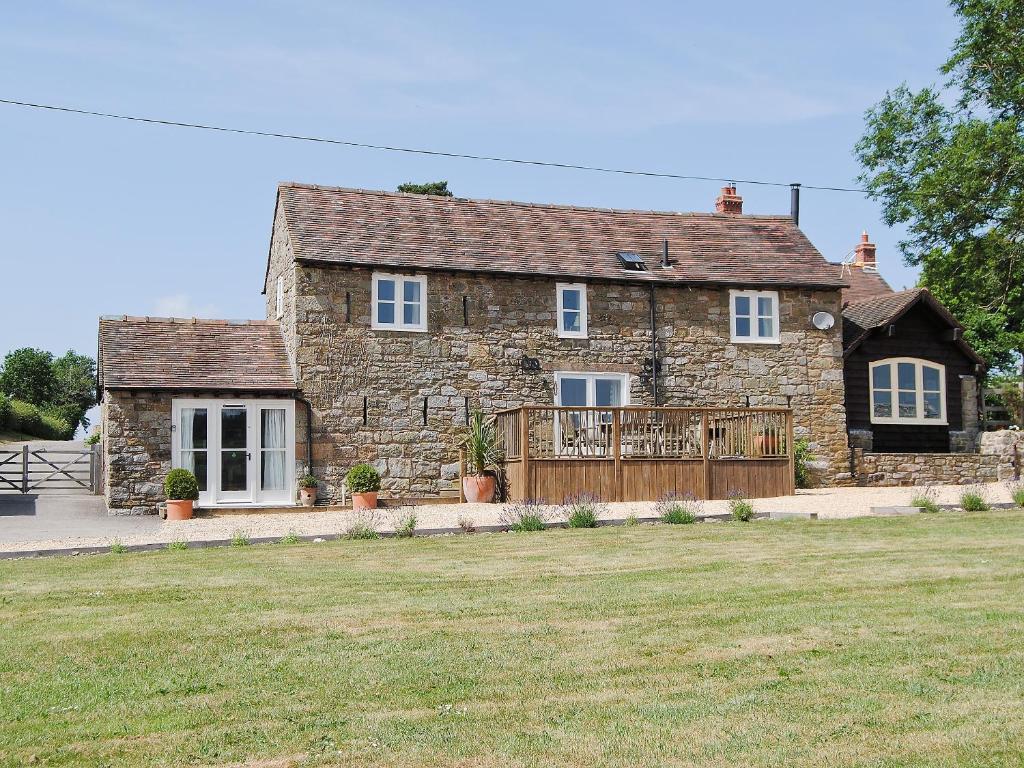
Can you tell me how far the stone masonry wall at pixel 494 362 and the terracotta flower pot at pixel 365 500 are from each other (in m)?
0.96

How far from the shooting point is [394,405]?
2286cm

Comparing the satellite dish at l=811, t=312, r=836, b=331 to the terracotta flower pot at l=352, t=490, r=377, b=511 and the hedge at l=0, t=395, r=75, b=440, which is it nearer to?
the terracotta flower pot at l=352, t=490, r=377, b=511

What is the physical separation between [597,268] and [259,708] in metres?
19.6

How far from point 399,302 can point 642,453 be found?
5938 mm

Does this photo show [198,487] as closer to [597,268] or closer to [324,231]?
[324,231]

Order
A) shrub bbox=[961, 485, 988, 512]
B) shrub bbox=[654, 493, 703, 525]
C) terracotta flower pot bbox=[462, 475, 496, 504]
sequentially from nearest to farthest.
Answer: shrub bbox=[654, 493, 703, 525] < shrub bbox=[961, 485, 988, 512] < terracotta flower pot bbox=[462, 475, 496, 504]

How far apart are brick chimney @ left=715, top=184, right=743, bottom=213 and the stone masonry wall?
18.8 ft

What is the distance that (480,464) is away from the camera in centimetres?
2206

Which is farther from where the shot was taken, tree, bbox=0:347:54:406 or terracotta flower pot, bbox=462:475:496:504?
tree, bbox=0:347:54:406

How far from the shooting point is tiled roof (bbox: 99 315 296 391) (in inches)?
852

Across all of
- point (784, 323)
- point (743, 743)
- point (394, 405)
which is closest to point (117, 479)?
point (394, 405)

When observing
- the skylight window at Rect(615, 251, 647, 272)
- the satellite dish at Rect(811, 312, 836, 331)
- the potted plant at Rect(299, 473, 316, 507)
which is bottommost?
the potted plant at Rect(299, 473, 316, 507)

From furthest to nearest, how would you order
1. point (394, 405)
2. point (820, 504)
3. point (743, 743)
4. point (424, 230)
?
1. point (424, 230)
2. point (394, 405)
3. point (820, 504)
4. point (743, 743)

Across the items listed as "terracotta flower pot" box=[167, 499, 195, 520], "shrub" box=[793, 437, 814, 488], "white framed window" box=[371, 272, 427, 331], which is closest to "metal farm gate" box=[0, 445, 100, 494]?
"terracotta flower pot" box=[167, 499, 195, 520]
